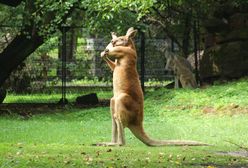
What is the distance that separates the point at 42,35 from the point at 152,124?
6.11m

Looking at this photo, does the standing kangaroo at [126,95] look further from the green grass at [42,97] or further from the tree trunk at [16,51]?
the green grass at [42,97]

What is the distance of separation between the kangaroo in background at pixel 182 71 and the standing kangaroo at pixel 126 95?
1330cm

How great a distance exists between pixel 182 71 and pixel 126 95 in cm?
1389

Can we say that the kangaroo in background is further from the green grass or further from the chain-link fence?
the green grass

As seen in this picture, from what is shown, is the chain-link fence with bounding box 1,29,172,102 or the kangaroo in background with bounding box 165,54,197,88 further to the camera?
the chain-link fence with bounding box 1,29,172,102

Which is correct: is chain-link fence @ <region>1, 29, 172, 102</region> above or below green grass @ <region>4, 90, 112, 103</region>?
above

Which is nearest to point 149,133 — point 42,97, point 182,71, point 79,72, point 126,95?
point 126,95

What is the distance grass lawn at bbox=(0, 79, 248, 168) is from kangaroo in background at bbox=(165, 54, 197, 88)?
2.58 m

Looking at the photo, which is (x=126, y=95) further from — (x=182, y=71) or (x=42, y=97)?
(x=42, y=97)

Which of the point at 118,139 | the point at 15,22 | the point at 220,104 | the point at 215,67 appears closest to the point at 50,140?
the point at 118,139

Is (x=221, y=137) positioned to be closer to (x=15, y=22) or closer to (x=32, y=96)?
(x=15, y=22)

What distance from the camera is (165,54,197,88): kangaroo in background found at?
24.3 metres

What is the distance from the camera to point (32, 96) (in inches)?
1024

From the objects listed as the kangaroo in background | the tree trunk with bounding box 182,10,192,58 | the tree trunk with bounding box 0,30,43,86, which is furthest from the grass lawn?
the tree trunk with bounding box 182,10,192,58
